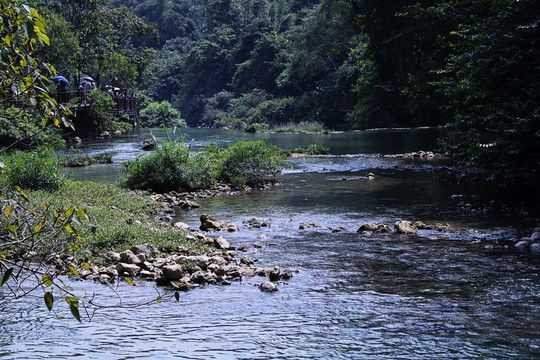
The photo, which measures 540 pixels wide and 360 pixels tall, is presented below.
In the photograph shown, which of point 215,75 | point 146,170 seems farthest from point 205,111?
point 146,170

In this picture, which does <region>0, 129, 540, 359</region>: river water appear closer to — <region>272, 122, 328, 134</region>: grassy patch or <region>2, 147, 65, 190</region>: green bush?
<region>2, 147, 65, 190</region>: green bush

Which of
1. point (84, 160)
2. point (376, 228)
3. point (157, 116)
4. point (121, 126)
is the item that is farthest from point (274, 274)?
point (157, 116)

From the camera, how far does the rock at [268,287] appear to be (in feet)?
22.1

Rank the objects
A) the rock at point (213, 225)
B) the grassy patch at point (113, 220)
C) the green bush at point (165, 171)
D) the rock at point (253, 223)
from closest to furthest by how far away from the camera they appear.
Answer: the grassy patch at point (113, 220)
the rock at point (213, 225)
the rock at point (253, 223)
the green bush at point (165, 171)

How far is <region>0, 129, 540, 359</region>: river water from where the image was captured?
497 centimetres

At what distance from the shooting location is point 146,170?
51.9 feet

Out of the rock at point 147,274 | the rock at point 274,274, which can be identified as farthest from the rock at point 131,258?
the rock at point 274,274

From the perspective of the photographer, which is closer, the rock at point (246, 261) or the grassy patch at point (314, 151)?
the rock at point (246, 261)

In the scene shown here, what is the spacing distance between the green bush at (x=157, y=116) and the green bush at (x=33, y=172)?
1952 inches

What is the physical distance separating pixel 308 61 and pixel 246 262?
5233 centimetres

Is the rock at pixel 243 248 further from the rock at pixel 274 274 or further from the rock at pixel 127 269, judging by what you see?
the rock at pixel 127 269

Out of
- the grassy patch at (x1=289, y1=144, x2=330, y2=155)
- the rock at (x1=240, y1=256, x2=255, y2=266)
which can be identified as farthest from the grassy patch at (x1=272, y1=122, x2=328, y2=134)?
the rock at (x1=240, y1=256, x2=255, y2=266)

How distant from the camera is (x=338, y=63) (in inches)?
2343

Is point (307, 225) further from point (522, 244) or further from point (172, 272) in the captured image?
point (172, 272)
